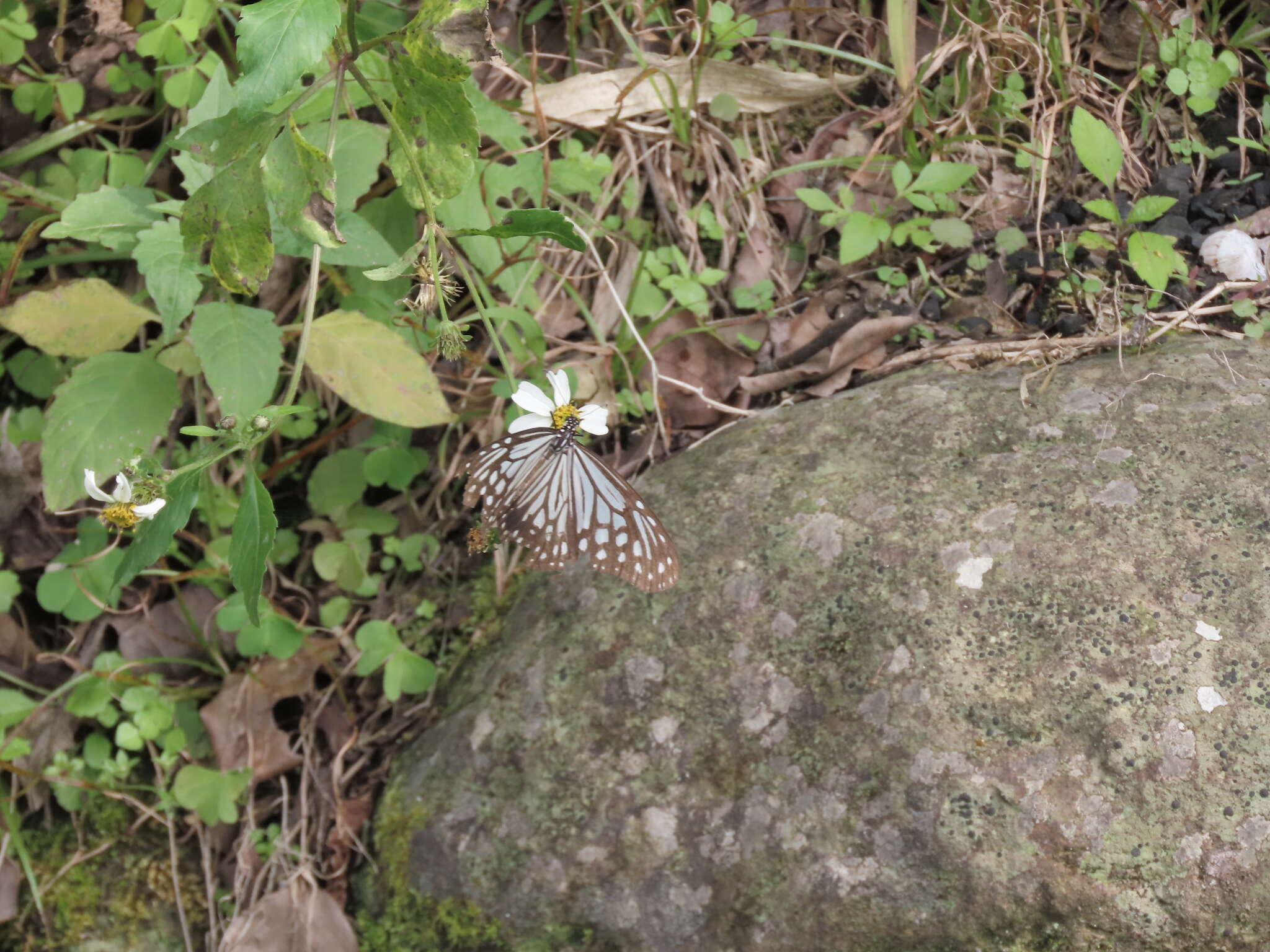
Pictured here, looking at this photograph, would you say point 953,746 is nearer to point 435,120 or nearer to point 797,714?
point 797,714

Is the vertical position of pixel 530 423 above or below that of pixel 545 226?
below

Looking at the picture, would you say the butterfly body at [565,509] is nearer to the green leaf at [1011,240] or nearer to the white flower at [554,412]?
the white flower at [554,412]

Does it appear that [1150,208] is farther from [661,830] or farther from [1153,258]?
[661,830]

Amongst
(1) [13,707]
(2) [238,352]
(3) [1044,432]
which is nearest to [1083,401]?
(3) [1044,432]

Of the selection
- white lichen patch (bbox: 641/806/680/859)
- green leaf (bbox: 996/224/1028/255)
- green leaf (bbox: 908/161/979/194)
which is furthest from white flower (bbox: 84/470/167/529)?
green leaf (bbox: 996/224/1028/255)

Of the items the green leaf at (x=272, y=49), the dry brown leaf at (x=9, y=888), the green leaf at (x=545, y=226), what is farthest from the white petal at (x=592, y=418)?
the dry brown leaf at (x=9, y=888)

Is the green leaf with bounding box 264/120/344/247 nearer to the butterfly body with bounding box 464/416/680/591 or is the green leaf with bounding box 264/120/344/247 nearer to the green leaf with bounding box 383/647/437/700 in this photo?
the butterfly body with bounding box 464/416/680/591
